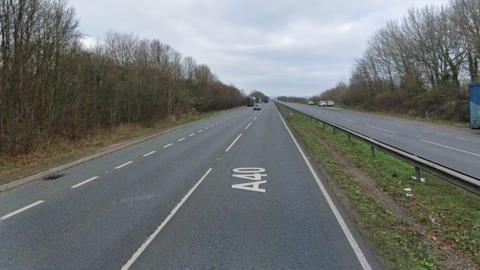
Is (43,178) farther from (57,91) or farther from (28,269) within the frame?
(57,91)

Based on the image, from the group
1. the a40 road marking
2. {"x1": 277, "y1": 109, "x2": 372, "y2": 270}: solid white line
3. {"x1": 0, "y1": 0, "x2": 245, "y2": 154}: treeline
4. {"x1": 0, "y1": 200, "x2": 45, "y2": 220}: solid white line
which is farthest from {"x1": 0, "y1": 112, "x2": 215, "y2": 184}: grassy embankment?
{"x1": 277, "y1": 109, "x2": 372, "y2": 270}: solid white line

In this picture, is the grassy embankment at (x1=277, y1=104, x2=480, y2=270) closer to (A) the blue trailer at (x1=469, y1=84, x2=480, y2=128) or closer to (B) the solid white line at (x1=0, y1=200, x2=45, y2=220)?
(B) the solid white line at (x1=0, y1=200, x2=45, y2=220)

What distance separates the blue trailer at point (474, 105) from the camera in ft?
73.5

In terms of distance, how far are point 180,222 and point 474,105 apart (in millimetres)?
25196

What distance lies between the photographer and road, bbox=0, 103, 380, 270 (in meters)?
4.15

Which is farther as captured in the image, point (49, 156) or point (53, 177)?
point (49, 156)

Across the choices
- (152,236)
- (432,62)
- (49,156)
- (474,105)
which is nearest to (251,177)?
(152,236)

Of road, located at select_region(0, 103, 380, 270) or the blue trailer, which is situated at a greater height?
the blue trailer

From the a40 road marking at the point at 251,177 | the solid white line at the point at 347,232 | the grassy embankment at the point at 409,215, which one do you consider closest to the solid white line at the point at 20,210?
the a40 road marking at the point at 251,177

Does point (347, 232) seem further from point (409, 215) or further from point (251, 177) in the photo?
point (251, 177)

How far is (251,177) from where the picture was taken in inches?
352

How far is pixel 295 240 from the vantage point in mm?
4707

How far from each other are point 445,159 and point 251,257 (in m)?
10.1

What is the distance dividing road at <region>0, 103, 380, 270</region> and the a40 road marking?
0.03m
